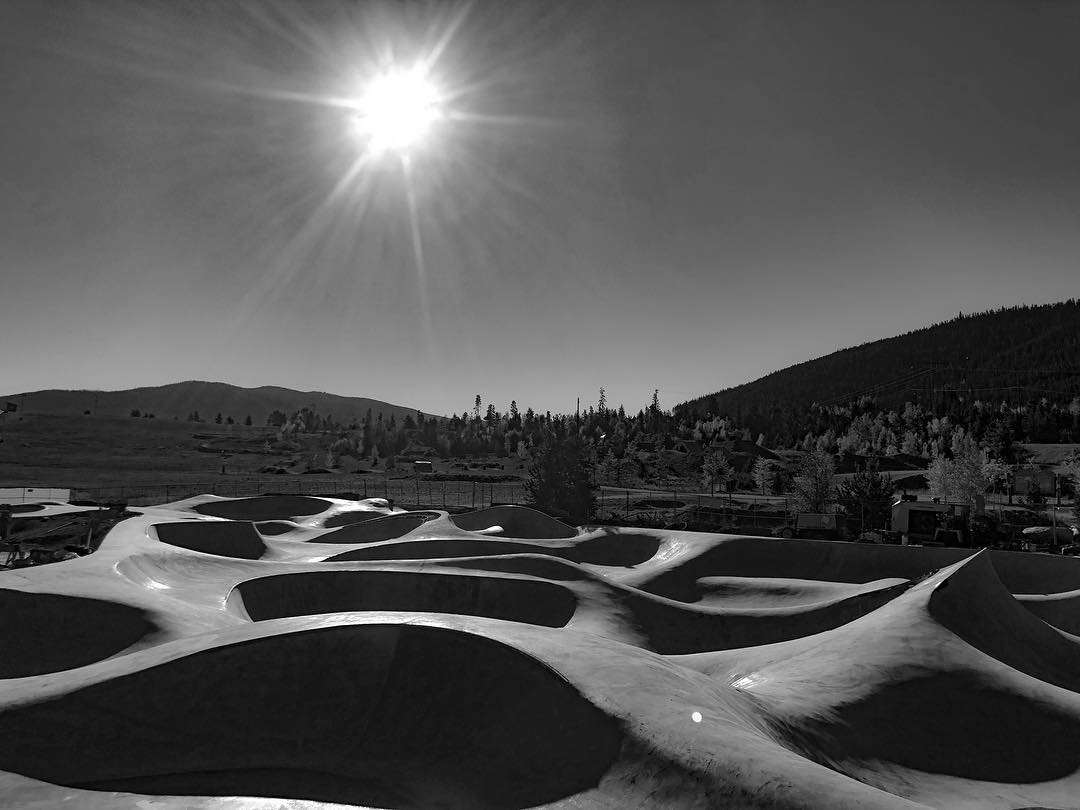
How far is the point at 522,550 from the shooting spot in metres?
23.7

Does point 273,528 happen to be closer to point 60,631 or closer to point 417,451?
point 60,631

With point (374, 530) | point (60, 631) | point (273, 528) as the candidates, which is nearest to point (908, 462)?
point (374, 530)

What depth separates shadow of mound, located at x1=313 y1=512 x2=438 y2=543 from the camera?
94.7 ft

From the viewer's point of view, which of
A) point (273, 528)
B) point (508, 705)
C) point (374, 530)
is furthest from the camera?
point (273, 528)

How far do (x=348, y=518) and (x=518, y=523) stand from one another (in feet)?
33.2

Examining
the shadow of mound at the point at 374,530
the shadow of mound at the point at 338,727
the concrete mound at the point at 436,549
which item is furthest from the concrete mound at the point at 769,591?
the shadow of mound at the point at 374,530

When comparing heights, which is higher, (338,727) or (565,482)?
(565,482)

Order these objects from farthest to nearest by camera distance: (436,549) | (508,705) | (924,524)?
(924,524), (436,549), (508,705)

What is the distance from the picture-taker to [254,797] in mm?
6402

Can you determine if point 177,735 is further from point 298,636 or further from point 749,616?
point 749,616

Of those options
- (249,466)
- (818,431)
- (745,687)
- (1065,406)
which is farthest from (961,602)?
(1065,406)

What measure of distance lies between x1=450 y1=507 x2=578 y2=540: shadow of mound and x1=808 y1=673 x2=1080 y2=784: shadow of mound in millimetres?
22017

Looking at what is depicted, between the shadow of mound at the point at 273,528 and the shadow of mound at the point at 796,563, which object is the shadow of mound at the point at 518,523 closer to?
the shadow of mound at the point at 273,528

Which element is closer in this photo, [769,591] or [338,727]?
[338,727]
